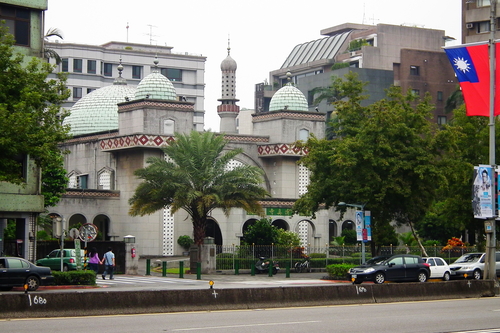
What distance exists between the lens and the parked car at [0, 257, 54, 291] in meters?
30.3

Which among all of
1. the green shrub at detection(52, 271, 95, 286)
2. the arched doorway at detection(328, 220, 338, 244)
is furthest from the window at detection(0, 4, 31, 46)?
the arched doorway at detection(328, 220, 338, 244)

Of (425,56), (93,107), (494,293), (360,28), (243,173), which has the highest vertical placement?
(360,28)

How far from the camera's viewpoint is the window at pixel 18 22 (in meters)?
38.3

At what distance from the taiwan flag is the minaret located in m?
39.6

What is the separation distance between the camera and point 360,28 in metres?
121

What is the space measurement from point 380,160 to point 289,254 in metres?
11.5

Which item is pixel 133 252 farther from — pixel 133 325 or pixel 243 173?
pixel 133 325

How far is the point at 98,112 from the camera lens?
69062mm

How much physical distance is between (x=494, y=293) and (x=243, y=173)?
70.0ft

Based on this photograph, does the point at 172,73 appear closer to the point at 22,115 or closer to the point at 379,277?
the point at 379,277

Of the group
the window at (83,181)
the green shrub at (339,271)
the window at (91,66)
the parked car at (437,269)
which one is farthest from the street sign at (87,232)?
the window at (91,66)

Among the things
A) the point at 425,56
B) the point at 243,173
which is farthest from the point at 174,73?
the point at 243,173

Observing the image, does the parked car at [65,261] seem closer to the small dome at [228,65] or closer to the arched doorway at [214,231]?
the arched doorway at [214,231]

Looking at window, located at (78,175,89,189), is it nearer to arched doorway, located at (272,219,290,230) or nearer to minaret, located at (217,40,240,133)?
minaret, located at (217,40,240,133)
